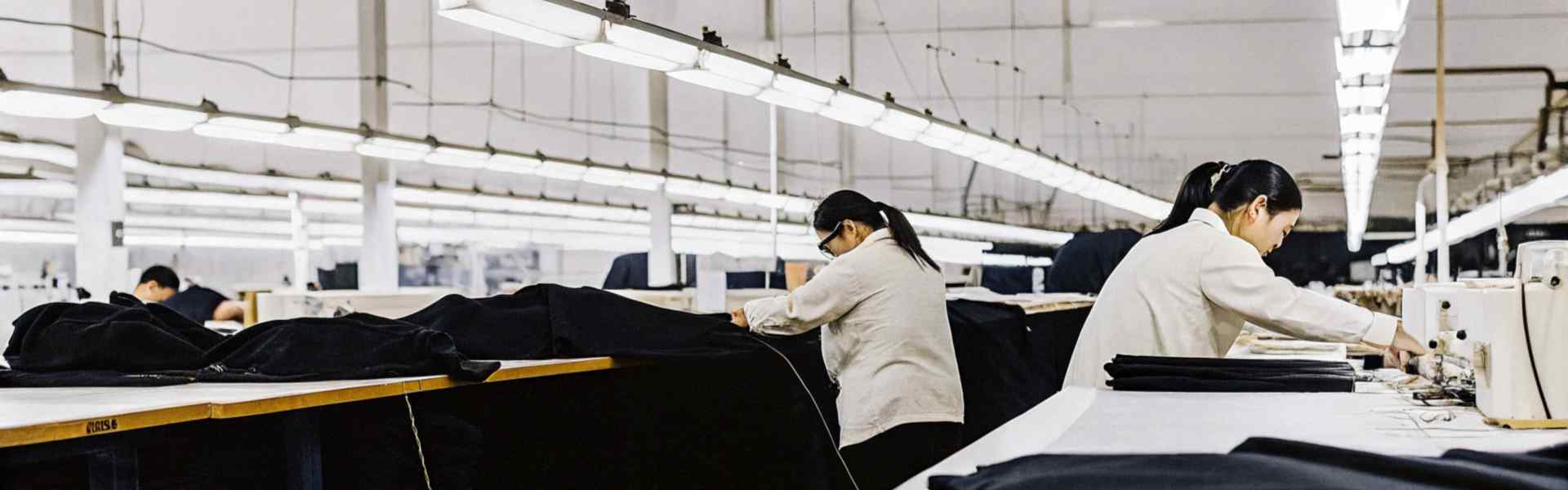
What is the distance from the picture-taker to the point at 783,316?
155 inches

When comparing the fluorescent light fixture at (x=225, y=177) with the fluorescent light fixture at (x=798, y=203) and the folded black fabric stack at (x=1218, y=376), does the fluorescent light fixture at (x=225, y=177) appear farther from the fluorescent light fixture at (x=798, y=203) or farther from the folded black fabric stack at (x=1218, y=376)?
the folded black fabric stack at (x=1218, y=376)

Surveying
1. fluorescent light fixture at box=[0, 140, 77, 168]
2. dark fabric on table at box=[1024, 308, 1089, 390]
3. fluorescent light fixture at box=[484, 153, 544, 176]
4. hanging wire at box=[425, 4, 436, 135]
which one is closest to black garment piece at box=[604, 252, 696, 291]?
fluorescent light fixture at box=[484, 153, 544, 176]

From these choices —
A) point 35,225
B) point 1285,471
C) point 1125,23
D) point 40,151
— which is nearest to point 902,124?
point 1125,23

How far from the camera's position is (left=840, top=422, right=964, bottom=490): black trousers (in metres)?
3.92

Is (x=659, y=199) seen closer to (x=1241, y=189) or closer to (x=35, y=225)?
(x=1241, y=189)

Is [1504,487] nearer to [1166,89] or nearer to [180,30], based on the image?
[180,30]

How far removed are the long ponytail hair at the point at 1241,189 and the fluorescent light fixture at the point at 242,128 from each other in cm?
508

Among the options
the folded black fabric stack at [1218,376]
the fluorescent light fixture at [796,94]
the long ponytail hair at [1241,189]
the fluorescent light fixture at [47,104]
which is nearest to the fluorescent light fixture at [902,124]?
the fluorescent light fixture at [796,94]

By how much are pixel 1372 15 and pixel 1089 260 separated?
682 centimetres

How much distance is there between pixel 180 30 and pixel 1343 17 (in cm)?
930

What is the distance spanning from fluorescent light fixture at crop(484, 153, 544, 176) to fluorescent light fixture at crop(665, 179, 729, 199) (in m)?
1.53

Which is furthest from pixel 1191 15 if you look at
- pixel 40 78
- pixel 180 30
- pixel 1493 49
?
pixel 40 78

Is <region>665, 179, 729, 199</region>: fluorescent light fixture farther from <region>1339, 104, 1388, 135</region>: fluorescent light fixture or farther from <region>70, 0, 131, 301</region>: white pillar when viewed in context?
<region>1339, 104, 1388, 135</region>: fluorescent light fixture

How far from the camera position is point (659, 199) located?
11117 mm
